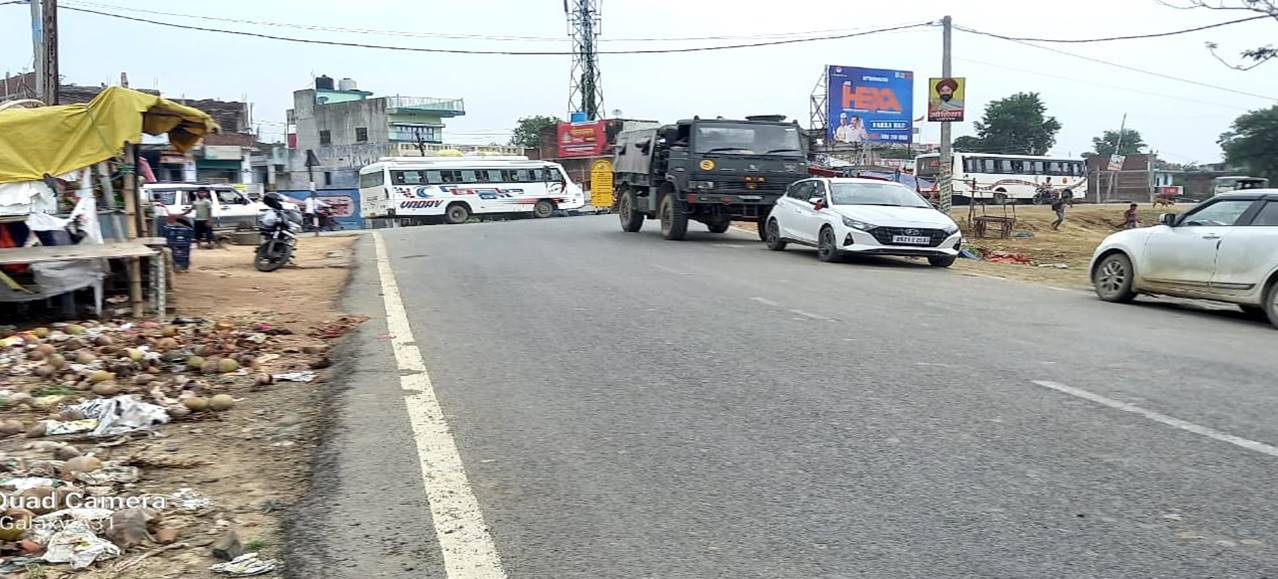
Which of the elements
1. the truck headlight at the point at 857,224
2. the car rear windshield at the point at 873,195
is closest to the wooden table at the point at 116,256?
the truck headlight at the point at 857,224

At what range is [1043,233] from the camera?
31.9m

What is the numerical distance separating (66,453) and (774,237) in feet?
47.7

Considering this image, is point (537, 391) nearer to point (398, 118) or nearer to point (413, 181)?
point (413, 181)

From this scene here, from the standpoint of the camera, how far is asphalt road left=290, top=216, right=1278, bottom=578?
140 inches

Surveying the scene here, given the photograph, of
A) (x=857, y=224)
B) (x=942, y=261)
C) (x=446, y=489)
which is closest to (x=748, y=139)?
(x=857, y=224)

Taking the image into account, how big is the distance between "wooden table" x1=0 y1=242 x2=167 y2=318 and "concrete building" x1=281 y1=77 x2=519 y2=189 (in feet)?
156

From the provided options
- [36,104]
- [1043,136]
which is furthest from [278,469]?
[1043,136]

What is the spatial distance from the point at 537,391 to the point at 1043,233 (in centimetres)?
2927

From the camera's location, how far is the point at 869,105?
2035 inches

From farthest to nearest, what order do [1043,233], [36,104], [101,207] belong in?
1. [1043,233]
2. [36,104]
3. [101,207]

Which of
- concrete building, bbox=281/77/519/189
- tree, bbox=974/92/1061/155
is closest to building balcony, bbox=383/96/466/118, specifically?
concrete building, bbox=281/77/519/189

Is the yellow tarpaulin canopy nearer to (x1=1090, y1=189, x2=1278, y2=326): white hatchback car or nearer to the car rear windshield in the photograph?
the car rear windshield

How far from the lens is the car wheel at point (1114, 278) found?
11.4 m

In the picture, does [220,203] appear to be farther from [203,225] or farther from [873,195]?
[873,195]
